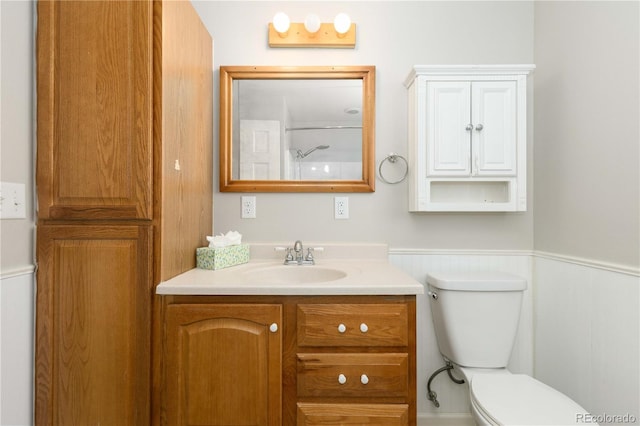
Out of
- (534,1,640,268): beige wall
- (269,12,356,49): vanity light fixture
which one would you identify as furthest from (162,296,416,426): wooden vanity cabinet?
(269,12,356,49): vanity light fixture

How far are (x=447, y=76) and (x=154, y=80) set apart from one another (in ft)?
4.19

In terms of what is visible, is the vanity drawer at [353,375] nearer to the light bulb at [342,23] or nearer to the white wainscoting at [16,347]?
the white wainscoting at [16,347]

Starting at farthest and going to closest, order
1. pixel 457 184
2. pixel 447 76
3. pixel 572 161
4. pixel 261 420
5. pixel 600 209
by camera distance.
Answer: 1. pixel 457 184
2. pixel 447 76
3. pixel 572 161
4. pixel 600 209
5. pixel 261 420

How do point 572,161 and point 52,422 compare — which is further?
point 572,161

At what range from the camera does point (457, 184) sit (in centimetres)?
172

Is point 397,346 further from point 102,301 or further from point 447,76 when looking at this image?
point 447,76

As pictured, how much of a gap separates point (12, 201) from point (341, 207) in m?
1.31

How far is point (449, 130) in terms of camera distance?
1.60 meters

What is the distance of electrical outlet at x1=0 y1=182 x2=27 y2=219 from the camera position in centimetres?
107

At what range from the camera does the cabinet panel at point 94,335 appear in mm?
1147

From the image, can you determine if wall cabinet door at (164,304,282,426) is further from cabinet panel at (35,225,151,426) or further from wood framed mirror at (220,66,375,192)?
wood framed mirror at (220,66,375,192)

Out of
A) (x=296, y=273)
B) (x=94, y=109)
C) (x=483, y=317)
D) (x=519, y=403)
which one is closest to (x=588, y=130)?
(x=483, y=317)

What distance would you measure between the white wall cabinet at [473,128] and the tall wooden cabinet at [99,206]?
115cm

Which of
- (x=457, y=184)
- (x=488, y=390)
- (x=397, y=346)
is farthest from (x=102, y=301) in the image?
(x=457, y=184)
